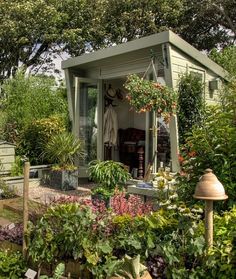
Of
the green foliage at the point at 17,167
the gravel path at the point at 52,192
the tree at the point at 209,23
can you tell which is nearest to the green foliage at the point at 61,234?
the gravel path at the point at 52,192

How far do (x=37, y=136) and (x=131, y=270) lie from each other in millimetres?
7344

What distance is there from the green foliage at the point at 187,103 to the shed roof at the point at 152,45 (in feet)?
1.83

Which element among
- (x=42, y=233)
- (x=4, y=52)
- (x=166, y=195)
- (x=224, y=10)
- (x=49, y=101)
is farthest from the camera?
(x=4, y=52)

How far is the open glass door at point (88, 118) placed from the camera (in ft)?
31.3

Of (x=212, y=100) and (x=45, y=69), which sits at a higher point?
(x=45, y=69)

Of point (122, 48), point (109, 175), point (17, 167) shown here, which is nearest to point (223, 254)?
point (109, 175)

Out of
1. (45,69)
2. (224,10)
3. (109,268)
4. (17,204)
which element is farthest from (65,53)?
(109,268)

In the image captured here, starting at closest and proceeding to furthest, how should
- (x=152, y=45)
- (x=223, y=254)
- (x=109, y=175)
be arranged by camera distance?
(x=223, y=254)
(x=109, y=175)
(x=152, y=45)

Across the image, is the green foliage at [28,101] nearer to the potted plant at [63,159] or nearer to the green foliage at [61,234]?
the potted plant at [63,159]

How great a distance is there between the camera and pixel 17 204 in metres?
6.45

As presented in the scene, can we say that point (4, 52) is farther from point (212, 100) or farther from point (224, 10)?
point (212, 100)

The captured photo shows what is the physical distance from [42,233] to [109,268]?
82 cm

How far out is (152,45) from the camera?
7.34m

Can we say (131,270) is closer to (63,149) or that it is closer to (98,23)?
(63,149)
